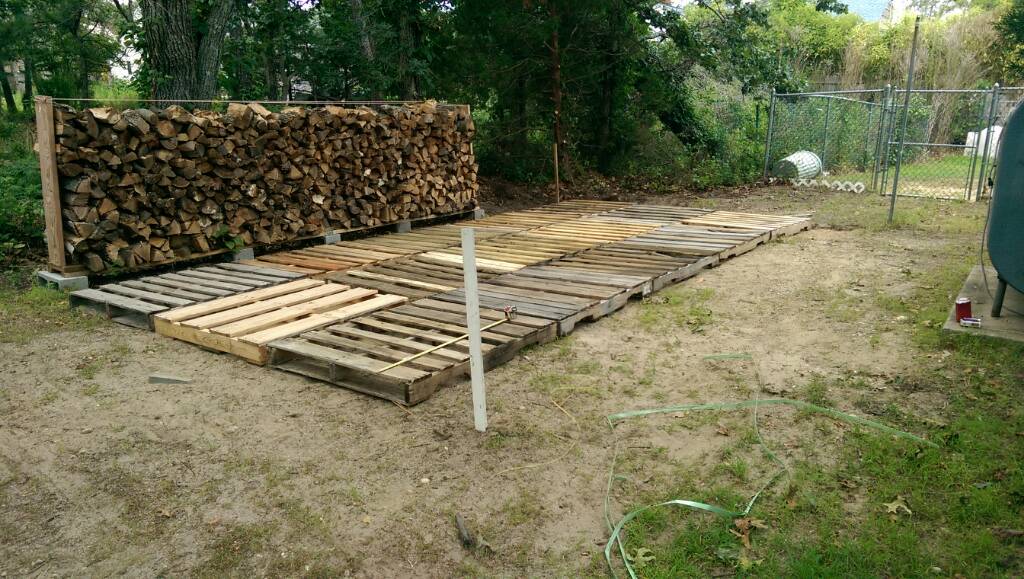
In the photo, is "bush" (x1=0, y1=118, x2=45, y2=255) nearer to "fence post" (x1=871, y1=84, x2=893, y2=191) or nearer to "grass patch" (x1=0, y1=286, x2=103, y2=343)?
"grass patch" (x1=0, y1=286, x2=103, y2=343)

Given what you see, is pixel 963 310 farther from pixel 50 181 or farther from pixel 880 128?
pixel 880 128

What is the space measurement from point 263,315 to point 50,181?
7.78ft

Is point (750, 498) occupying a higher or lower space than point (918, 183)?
lower

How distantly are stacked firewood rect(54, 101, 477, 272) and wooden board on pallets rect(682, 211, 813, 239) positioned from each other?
11.0 feet

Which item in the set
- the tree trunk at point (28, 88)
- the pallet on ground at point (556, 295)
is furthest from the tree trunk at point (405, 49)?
the tree trunk at point (28, 88)

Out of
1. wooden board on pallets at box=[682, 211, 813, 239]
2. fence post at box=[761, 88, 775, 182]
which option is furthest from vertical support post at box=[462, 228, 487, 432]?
fence post at box=[761, 88, 775, 182]

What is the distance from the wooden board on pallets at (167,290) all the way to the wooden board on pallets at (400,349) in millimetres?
1441

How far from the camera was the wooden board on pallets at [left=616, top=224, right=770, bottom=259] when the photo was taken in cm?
715

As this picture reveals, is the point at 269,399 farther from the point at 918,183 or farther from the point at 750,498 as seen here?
the point at 918,183

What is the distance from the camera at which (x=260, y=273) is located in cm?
626

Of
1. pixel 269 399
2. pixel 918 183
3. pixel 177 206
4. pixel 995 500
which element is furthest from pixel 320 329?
pixel 918 183

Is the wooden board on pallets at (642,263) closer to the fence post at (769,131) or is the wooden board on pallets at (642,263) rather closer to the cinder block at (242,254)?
the cinder block at (242,254)

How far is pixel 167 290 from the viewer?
5.72 meters

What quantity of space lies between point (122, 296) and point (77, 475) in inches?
112
